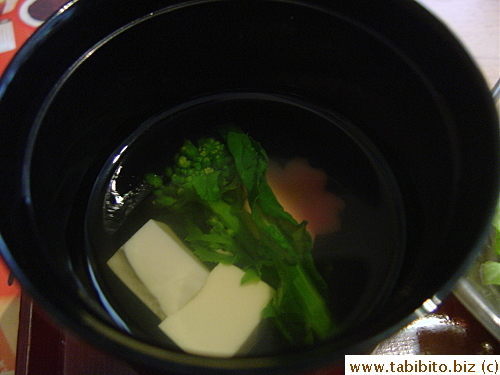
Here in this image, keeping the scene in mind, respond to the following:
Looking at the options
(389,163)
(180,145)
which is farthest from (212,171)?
(389,163)

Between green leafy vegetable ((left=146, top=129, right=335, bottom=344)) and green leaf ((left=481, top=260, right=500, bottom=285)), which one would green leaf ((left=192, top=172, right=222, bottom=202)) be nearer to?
green leafy vegetable ((left=146, top=129, right=335, bottom=344))

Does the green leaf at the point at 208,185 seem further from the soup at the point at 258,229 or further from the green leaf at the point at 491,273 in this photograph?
the green leaf at the point at 491,273

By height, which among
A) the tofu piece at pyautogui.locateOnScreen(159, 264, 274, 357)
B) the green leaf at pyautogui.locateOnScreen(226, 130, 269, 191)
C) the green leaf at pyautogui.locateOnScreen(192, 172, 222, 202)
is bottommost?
the tofu piece at pyautogui.locateOnScreen(159, 264, 274, 357)

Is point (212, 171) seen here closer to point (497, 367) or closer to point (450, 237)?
point (450, 237)

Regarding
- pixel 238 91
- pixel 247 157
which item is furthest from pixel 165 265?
pixel 238 91

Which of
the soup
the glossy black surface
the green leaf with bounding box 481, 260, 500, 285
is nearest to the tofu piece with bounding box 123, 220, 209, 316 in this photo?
the soup
